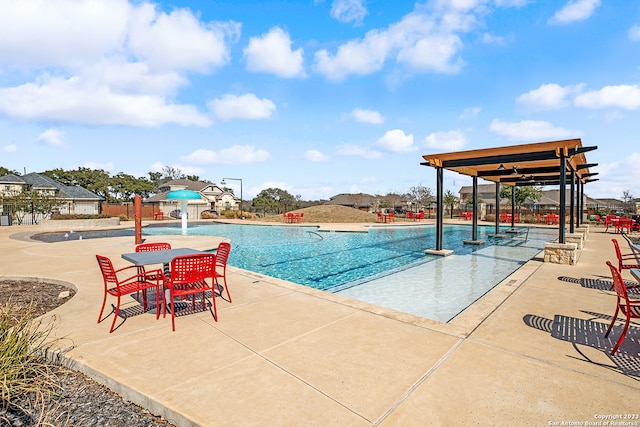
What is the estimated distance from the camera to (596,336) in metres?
3.42

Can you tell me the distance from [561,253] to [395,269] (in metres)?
4.17

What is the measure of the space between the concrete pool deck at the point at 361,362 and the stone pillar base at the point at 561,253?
3.47 metres

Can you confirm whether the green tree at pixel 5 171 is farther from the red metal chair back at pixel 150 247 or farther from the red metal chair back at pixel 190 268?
the red metal chair back at pixel 190 268

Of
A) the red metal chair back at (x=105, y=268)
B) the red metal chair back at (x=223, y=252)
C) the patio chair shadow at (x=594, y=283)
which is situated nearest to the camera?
the red metal chair back at (x=105, y=268)

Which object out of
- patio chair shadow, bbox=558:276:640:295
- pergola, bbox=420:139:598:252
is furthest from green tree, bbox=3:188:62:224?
patio chair shadow, bbox=558:276:640:295

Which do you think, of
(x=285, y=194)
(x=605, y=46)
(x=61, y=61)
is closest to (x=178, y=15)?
(x=61, y=61)

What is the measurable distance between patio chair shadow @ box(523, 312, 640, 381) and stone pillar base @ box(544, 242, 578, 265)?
14.6ft

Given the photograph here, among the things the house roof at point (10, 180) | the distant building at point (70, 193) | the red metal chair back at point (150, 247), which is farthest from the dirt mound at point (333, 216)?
the house roof at point (10, 180)

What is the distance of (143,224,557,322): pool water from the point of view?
5.61m

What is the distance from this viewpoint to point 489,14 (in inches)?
418

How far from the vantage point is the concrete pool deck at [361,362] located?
7.07 ft

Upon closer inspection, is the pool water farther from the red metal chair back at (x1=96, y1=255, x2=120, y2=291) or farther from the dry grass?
the dry grass

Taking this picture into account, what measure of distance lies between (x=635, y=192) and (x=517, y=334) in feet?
222

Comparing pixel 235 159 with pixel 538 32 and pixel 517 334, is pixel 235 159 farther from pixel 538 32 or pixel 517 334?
pixel 517 334
